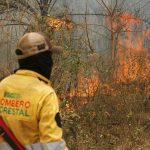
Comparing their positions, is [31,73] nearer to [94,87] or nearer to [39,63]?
[39,63]

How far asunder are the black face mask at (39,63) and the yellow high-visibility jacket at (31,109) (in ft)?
0.14

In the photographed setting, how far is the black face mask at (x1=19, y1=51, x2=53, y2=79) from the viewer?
3844 mm

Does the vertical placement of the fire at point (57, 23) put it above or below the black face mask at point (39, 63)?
below

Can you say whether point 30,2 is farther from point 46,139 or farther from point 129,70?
point 46,139

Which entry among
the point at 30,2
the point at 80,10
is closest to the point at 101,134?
the point at 30,2

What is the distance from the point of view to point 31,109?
3721 millimetres

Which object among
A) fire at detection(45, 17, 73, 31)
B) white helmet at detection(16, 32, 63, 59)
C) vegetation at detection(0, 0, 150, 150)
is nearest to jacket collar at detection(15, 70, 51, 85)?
white helmet at detection(16, 32, 63, 59)

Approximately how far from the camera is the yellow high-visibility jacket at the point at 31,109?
3.65m

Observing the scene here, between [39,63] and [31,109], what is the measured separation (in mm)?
377

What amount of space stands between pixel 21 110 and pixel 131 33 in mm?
11406

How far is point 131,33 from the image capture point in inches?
585

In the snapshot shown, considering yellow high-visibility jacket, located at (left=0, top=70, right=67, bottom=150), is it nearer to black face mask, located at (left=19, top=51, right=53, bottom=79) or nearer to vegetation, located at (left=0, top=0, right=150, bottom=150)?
black face mask, located at (left=19, top=51, right=53, bottom=79)

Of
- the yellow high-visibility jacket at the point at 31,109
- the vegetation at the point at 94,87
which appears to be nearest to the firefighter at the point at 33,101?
the yellow high-visibility jacket at the point at 31,109

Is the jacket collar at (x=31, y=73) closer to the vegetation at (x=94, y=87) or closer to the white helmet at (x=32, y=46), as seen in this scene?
the white helmet at (x=32, y=46)
